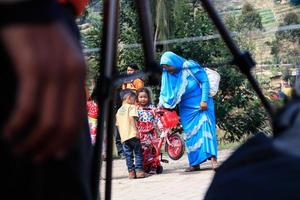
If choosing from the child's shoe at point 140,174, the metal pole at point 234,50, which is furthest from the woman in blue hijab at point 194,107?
the metal pole at point 234,50

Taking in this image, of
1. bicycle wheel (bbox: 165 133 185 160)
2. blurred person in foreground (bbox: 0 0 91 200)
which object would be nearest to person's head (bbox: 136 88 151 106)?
bicycle wheel (bbox: 165 133 185 160)

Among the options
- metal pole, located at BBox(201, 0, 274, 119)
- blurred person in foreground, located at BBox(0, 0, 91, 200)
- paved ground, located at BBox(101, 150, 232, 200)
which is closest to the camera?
blurred person in foreground, located at BBox(0, 0, 91, 200)

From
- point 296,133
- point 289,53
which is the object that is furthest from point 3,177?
point 289,53

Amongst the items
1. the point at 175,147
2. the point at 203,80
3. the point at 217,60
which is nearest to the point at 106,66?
the point at 203,80

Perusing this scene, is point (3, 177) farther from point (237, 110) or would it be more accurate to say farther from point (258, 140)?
point (237, 110)

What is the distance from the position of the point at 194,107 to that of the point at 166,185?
107cm

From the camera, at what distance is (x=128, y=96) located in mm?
7574

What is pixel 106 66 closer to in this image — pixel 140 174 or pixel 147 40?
pixel 147 40

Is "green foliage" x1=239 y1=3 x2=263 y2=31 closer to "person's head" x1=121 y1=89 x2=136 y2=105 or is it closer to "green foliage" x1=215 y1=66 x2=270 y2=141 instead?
"green foliage" x1=215 y1=66 x2=270 y2=141

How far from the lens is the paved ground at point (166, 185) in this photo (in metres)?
5.82

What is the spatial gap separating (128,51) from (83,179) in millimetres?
9114

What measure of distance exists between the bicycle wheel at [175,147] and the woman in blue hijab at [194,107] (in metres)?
0.81

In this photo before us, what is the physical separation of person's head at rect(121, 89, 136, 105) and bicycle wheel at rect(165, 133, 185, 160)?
95 centimetres

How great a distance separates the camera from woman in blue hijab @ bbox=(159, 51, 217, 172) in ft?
23.6
